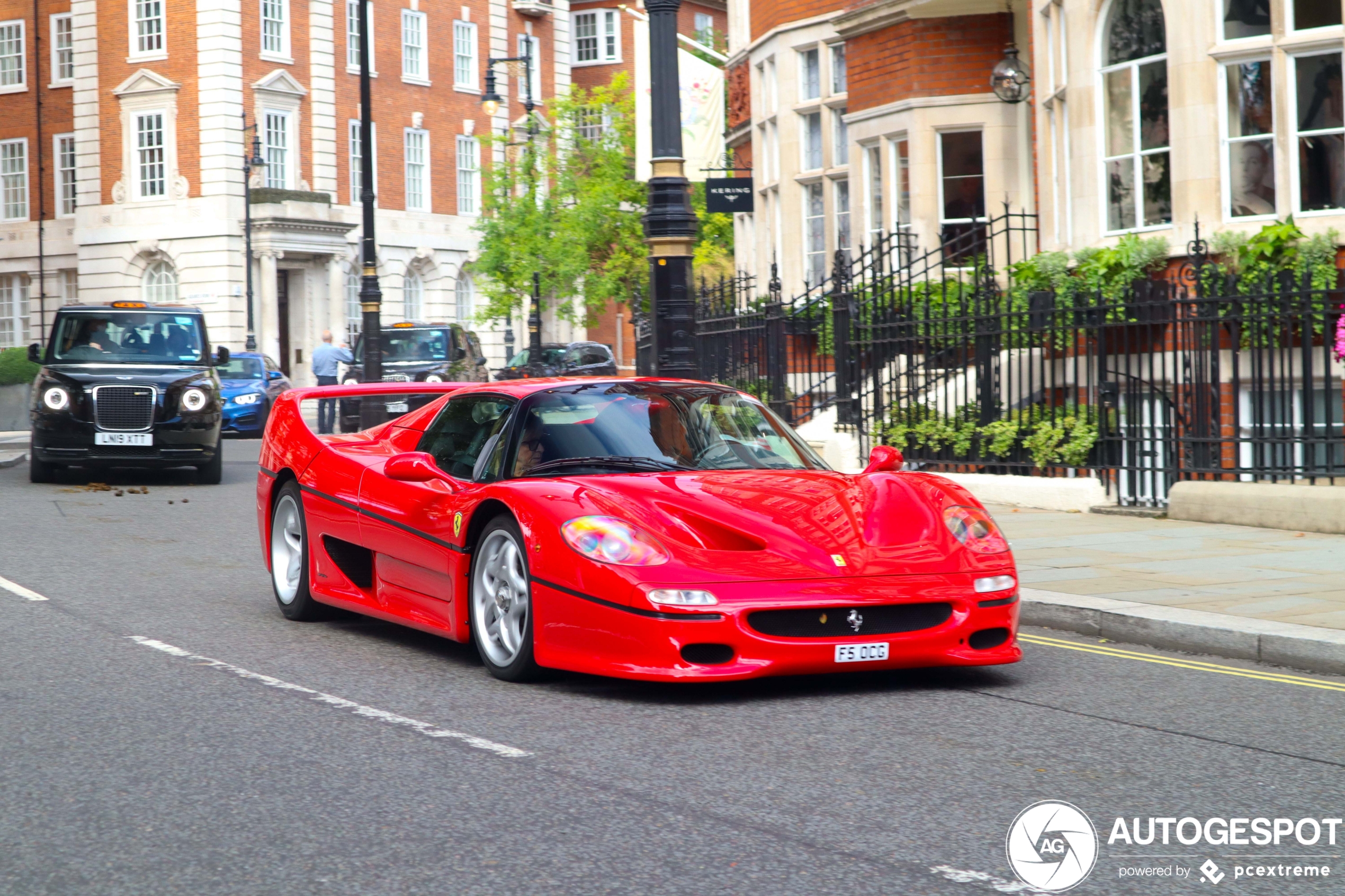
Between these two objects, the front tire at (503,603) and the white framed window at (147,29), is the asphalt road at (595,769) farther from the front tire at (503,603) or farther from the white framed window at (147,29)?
the white framed window at (147,29)

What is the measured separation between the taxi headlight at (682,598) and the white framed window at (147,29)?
1799 inches

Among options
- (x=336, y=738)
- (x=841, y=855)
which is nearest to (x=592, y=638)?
(x=336, y=738)

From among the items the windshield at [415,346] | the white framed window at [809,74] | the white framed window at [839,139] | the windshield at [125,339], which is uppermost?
the white framed window at [809,74]

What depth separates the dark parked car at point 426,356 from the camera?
29781 millimetres

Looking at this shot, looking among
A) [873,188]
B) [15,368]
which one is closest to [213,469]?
[873,188]

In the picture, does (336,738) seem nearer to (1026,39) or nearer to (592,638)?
(592,638)

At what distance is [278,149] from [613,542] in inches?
1768

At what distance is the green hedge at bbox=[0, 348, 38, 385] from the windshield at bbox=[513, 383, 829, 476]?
2914cm

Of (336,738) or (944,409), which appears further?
(944,409)

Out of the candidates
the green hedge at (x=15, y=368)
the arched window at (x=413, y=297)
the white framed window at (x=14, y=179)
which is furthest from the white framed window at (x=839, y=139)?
the white framed window at (x=14, y=179)

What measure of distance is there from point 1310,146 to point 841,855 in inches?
468

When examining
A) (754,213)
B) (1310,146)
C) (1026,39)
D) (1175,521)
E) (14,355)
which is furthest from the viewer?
(14,355)

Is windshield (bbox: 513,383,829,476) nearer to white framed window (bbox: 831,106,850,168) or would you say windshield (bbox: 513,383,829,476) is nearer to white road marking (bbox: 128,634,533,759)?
white road marking (bbox: 128,634,533,759)

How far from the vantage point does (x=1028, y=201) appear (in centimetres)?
2025
